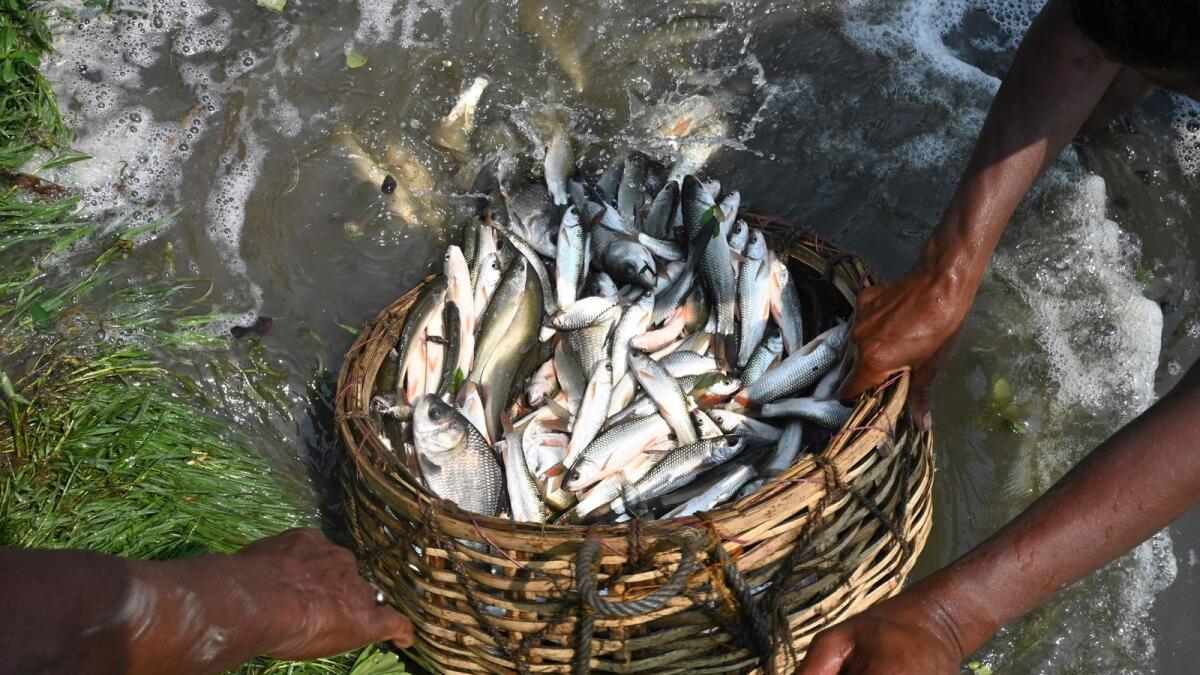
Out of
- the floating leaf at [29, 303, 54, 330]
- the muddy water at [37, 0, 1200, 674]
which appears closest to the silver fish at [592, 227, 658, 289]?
the muddy water at [37, 0, 1200, 674]

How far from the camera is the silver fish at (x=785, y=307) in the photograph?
12.4 ft

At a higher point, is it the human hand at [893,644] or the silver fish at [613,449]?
the human hand at [893,644]

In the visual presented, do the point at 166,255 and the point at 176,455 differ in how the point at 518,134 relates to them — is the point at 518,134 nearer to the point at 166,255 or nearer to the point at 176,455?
the point at 166,255

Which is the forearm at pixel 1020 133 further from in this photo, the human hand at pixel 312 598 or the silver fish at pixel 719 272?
the human hand at pixel 312 598

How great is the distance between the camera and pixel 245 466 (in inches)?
154

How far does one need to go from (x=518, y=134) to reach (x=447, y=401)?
167 centimetres

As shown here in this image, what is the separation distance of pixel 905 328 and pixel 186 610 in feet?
7.44

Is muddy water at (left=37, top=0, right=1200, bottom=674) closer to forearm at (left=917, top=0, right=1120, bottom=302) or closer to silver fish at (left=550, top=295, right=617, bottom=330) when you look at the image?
silver fish at (left=550, top=295, right=617, bottom=330)

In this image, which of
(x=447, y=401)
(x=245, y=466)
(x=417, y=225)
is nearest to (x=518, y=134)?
(x=417, y=225)

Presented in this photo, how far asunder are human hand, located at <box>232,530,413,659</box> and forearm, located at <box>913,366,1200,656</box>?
1.78m

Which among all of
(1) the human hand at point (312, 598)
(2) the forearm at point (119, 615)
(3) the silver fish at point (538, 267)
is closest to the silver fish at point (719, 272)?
(3) the silver fish at point (538, 267)

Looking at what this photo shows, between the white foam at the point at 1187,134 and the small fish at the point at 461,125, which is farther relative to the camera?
the white foam at the point at 1187,134

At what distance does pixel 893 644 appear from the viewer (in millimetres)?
1991

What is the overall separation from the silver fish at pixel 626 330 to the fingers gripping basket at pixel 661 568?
36.8 inches
